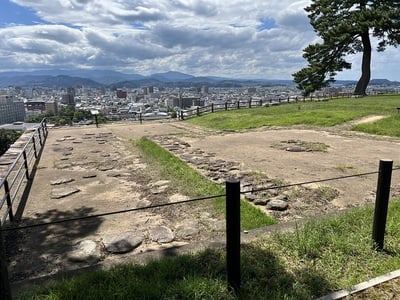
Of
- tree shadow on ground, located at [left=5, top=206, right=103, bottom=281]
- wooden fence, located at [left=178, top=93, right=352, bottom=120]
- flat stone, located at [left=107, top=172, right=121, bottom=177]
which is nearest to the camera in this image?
tree shadow on ground, located at [left=5, top=206, right=103, bottom=281]

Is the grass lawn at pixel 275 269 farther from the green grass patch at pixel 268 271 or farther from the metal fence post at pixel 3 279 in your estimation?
the metal fence post at pixel 3 279

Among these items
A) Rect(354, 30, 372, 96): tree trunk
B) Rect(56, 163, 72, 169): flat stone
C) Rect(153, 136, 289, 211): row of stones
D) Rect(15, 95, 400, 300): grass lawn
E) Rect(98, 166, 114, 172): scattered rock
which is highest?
Rect(354, 30, 372, 96): tree trunk

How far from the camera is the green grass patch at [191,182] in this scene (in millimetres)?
4677

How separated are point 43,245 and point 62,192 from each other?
2394mm

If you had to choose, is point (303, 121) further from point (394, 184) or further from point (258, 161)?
point (394, 184)

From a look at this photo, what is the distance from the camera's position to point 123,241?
4.13 m

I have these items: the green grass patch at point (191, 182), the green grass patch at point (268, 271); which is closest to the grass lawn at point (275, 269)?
the green grass patch at point (268, 271)

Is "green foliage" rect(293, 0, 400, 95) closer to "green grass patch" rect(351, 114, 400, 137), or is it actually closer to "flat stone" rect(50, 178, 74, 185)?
"green grass patch" rect(351, 114, 400, 137)

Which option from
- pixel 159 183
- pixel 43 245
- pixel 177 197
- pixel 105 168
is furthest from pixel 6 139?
pixel 43 245

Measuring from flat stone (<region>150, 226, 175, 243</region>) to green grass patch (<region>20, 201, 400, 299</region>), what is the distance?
0.87 meters

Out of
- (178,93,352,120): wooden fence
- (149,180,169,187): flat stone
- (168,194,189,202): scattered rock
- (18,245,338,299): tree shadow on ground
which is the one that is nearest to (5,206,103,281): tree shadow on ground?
(18,245,338,299): tree shadow on ground

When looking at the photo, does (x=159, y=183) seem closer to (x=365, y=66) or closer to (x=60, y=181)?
(x=60, y=181)

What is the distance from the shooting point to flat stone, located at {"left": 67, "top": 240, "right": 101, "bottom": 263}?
3742 millimetres

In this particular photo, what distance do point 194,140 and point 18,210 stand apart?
26.2 ft
